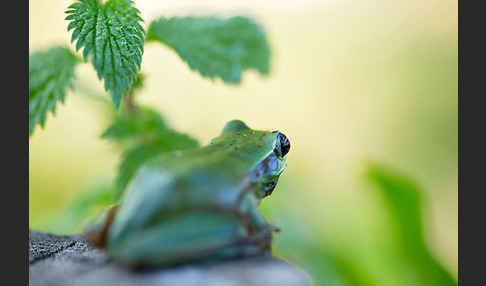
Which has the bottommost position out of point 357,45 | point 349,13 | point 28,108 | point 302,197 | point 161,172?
point 302,197

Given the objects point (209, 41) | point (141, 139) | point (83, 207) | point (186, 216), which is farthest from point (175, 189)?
point (83, 207)

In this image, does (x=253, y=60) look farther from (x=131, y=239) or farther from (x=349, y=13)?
(x=349, y=13)

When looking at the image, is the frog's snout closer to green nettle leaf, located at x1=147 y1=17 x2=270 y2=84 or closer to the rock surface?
green nettle leaf, located at x1=147 y1=17 x2=270 y2=84

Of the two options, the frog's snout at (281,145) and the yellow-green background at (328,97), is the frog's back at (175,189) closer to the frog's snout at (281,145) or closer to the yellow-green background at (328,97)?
the frog's snout at (281,145)

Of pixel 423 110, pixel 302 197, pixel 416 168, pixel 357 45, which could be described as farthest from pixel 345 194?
pixel 357 45

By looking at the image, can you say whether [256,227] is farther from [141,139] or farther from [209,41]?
[209,41]

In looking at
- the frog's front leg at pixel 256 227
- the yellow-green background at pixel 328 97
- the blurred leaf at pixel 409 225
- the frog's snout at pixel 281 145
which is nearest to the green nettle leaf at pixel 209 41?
the frog's snout at pixel 281 145
